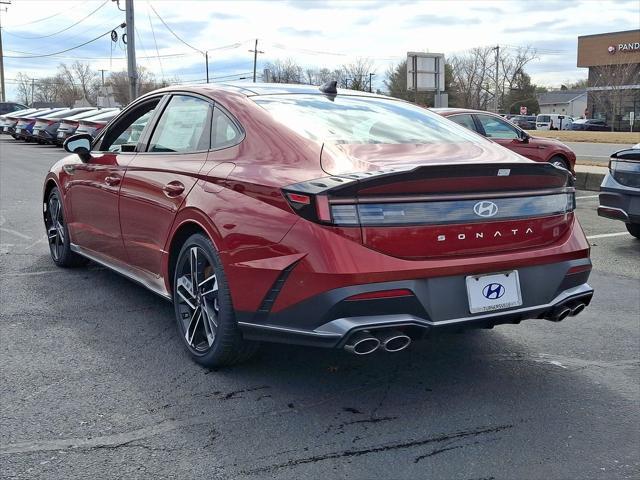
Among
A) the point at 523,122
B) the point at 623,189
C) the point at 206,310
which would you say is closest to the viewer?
the point at 206,310

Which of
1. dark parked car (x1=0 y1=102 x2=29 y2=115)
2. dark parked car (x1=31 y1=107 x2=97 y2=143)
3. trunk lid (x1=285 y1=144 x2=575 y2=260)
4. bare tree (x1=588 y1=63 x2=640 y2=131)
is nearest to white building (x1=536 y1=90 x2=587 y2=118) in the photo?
bare tree (x1=588 y1=63 x2=640 y2=131)

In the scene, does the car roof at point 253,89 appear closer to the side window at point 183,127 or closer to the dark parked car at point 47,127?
the side window at point 183,127

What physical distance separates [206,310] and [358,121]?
1.37 meters

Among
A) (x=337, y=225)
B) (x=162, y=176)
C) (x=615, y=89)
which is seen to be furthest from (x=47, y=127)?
(x=615, y=89)

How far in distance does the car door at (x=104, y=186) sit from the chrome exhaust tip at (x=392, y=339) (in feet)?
7.62

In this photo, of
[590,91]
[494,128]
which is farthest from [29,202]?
[590,91]

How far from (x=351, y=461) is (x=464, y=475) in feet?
1.49

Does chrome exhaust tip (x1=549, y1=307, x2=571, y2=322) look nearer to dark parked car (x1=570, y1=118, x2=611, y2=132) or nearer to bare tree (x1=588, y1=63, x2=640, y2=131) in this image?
dark parked car (x1=570, y1=118, x2=611, y2=132)

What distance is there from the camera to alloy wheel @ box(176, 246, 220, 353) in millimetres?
3672

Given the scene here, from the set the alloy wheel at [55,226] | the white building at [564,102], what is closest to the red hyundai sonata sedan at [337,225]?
the alloy wheel at [55,226]

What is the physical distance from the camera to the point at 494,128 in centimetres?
1245

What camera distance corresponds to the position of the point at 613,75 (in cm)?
5578

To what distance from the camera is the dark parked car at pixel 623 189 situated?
7.11 m

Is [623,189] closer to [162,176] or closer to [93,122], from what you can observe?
[162,176]
